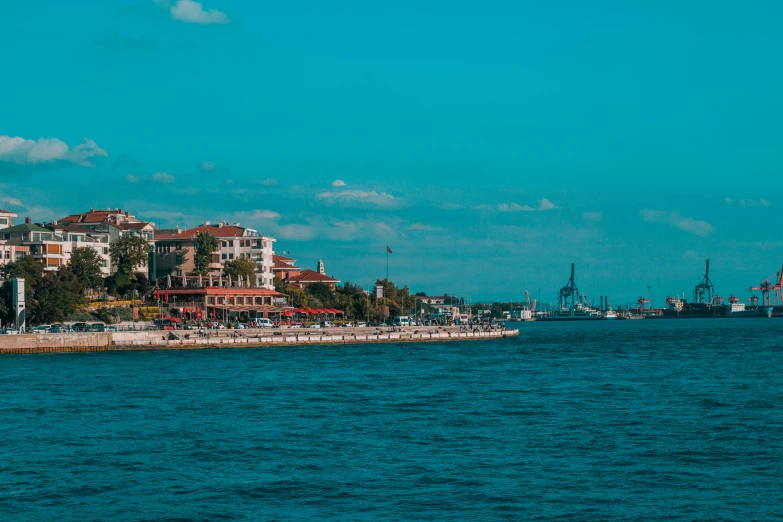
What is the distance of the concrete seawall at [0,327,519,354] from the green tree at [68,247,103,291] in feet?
73.7

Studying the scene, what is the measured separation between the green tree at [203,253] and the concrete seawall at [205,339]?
87.9 feet

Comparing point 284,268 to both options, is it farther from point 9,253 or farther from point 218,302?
point 9,253

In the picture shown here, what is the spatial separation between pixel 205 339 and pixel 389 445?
51.9 metres

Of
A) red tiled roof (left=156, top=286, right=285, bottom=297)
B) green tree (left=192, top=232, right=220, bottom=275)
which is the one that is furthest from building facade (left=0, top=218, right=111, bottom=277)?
green tree (left=192, top=232, right=220, bottom=275)

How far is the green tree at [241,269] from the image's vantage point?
111188 millimetres

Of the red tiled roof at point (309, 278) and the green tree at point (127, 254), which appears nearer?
the green tree at point (127, 254)

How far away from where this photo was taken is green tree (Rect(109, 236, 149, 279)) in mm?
105688

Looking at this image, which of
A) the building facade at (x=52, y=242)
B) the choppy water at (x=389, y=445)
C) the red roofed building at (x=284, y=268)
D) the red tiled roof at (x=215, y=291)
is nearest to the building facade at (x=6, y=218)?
the building facade at (x=52, y=242)

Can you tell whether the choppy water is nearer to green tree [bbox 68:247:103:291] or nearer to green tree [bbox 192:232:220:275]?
green tree [bbox 68:247:103:291]

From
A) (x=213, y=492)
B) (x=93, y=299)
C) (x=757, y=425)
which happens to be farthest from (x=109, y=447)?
(x=93, y=299)

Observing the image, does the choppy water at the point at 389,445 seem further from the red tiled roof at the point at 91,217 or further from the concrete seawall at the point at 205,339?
the red tiled roof at the point at 91,217

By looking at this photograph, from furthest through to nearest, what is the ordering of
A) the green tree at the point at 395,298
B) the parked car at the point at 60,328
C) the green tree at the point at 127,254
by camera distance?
the green tree at the point at 395,298 → the green tree at the point at 127,254 → the parked car at the point at 60,328

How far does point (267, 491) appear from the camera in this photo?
25.2 m

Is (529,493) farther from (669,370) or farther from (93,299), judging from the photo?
(93,299)
